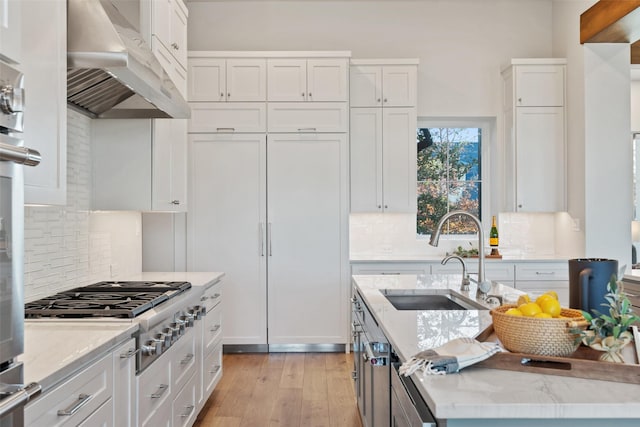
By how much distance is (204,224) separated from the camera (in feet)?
14.7

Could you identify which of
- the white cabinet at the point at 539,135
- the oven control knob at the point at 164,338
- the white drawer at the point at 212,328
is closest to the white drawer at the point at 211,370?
the white drawer at the point at 212,328

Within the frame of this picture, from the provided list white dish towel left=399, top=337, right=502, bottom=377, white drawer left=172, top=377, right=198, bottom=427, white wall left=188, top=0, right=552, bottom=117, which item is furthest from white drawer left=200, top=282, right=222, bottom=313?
white wall left=188, top=0, right=552, bottom=117

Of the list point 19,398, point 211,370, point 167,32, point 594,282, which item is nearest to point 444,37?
point 167,32

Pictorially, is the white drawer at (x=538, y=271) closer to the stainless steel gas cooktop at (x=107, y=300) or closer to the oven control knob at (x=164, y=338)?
the stainless steel gas cooktop at (x=107, y=300)

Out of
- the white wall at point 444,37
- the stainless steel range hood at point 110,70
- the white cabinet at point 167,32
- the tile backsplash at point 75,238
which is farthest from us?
the white wall at point 444,37

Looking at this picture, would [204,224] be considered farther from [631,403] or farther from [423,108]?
[631,403]

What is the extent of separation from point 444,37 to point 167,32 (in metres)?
2.92

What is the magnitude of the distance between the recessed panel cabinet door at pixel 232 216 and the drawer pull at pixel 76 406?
2935 mm

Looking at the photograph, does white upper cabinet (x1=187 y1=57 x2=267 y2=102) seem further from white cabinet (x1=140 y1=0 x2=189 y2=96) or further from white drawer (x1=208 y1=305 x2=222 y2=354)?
white drawer (x1=208 y1=305 x2=222 y2=354)

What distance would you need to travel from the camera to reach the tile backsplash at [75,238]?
2.39 metres

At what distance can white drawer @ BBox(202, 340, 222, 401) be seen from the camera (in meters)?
3.09

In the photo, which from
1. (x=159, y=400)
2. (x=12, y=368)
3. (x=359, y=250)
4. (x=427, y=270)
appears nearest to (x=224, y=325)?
(x=359, y=250)

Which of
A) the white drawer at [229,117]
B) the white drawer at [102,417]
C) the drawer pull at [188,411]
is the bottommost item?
the drawer pull at [188,411]

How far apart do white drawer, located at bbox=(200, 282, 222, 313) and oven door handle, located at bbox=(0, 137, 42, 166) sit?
201 centimetres
